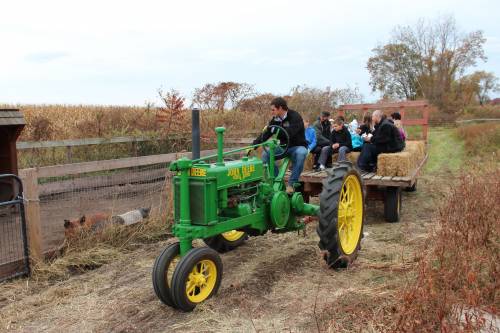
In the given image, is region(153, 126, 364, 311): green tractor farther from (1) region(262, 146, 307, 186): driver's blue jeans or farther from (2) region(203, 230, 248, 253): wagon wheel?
(1) region(262, 146, 307, 186): driver's blue jeans

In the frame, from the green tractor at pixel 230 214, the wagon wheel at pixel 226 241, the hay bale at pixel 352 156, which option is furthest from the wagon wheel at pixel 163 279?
the hay bale at pixel 352 156

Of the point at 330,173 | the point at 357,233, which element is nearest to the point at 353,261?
the point at 357,233

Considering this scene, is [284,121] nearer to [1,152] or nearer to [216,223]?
[216,223]

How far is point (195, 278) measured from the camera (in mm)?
3967

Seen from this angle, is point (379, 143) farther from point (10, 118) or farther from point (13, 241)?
point (10, 118)

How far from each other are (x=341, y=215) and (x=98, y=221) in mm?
2955

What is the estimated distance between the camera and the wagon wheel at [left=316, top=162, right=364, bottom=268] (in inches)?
185

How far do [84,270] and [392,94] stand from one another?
39.1 m

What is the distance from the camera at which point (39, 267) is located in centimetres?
504

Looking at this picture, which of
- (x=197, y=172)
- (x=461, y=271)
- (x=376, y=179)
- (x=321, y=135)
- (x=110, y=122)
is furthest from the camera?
(x=110, y=122)

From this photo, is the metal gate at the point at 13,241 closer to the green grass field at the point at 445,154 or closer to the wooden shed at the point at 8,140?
the wooden shed at the point at 8,140

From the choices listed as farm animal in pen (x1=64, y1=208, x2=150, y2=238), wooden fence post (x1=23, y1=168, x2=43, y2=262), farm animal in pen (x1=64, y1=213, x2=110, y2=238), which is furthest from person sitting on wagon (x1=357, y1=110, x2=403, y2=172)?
wooden fence post (x1=23, y1=168, x2=43, y2=262)

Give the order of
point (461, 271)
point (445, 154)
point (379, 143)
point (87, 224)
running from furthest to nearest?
Answer: 1. point (445, 154)
2. point (379, 143)
3. point (87, 224)
4. point (461, 271)

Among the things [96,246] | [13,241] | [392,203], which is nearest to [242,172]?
[96,246]
